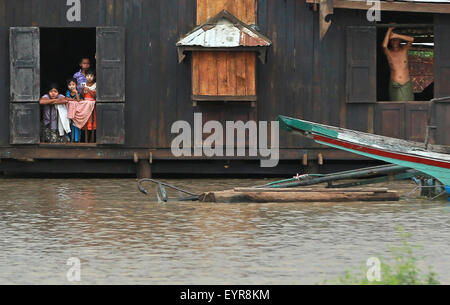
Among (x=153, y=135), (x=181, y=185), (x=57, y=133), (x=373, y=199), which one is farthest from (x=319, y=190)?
(x=57, y=133)

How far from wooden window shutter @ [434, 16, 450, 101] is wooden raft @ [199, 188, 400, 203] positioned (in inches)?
184

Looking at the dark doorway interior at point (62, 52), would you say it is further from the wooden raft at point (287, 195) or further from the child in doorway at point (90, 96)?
the wooden raft at point (287, 195)

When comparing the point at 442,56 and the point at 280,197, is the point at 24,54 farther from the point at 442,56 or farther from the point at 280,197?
the point at 442,56

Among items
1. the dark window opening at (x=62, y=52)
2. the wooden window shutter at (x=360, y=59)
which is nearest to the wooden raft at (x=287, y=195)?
the wooden window shutter at (x=360, y=59)

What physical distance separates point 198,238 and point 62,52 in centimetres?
1267

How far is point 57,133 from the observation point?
64.3 feet

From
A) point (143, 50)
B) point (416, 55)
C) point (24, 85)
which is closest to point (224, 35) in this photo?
point (143, 50)

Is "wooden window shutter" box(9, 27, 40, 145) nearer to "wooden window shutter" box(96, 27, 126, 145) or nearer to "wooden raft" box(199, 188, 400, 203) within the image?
"wooden window shutter" box(96, 27, 126, 145)

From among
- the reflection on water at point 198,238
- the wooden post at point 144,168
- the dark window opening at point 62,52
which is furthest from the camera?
the dark window opening at point 62,52

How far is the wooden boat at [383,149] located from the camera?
48.1ft

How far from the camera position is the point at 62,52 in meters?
23.3

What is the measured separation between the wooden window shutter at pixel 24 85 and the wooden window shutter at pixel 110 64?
1.11 metres
